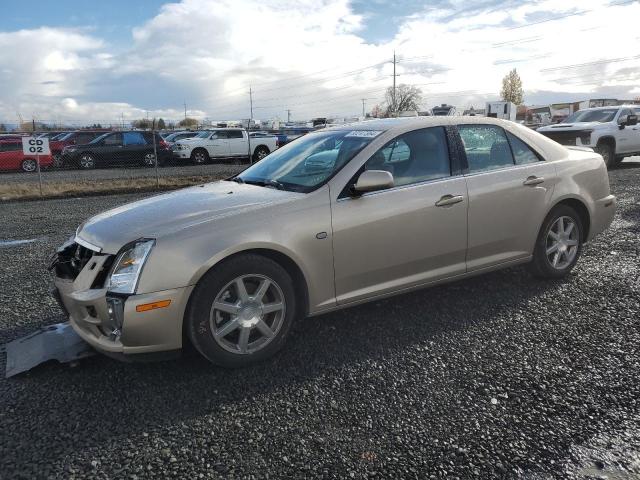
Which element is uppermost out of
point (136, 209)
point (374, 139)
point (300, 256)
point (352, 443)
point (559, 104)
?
point (559, 104)

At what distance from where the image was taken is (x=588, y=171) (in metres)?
4.74

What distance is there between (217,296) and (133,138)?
65.7 feet

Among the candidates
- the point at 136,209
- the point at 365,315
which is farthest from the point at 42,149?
the point at 365,315

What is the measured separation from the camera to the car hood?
10.0 ft

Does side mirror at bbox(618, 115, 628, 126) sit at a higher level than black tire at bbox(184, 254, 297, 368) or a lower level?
higher

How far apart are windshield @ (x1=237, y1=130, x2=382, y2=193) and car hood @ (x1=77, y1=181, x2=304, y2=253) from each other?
7.3 inches

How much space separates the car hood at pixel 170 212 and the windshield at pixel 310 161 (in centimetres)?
19

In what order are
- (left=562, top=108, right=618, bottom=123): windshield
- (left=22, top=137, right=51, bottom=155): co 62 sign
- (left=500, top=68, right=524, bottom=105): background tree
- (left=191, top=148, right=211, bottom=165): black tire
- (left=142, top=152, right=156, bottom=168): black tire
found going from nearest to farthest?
(left=22, top=137, right=51, bottom=155): co 62 sign, (left=562, top=108, right=618, bottom=123): windshield, (left=142, top=152, right=156, bottom=168): black tire, (left=191, top=148, right=211, bottom=165): black tire, (left=500, top=68, right=524, bottom=105): background tree

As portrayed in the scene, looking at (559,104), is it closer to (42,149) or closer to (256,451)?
(42,149)

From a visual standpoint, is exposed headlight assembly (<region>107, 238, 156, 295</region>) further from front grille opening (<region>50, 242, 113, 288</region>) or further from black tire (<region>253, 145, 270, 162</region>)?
black tire (<region>253, 145, 270, 162</region>)

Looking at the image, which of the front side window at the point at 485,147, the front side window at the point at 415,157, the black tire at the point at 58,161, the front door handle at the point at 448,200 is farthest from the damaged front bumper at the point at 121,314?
the black tire at the point at 58,161

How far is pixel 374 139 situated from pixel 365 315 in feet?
4.52

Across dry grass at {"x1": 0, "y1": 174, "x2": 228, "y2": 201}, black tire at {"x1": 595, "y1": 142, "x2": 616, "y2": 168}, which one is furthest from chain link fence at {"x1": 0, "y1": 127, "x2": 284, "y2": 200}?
black tire at {"x1": 595, "y1": 142, "x2": 616, "y2": 168}

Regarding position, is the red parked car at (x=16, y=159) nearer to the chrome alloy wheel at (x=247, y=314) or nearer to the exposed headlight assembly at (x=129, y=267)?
the exposed headlight assembly at (x=129, y=267)
